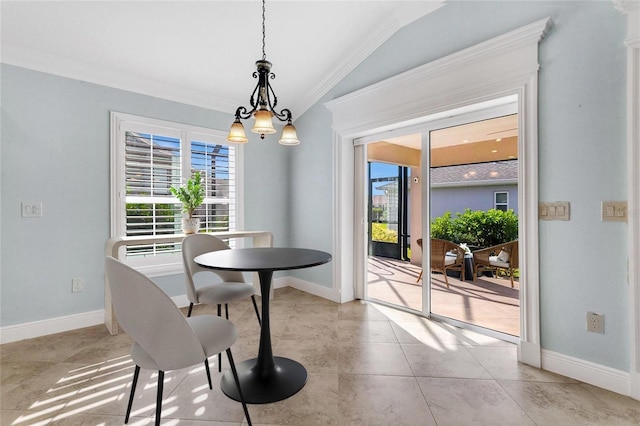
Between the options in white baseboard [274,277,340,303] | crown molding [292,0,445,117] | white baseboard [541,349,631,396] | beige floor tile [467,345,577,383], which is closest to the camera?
white baseboard [541,349,631,396]

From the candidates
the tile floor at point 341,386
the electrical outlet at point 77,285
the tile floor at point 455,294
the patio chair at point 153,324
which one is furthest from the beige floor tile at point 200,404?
the tile floor at point 455,294

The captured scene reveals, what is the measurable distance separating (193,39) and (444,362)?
348 centimetres

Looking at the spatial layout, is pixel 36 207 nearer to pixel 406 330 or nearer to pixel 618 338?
pixel 406 330

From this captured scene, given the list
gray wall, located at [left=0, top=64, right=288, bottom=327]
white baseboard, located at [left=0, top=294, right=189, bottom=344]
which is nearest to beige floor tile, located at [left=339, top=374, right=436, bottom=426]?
white baseboard, located at [left=0, top=294, right=189, bottom=344]

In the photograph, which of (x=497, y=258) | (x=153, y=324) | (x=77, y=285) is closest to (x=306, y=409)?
(x=153, y=324)

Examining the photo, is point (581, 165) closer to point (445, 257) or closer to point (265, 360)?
point (445, 257)

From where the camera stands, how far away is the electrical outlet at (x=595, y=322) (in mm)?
1950

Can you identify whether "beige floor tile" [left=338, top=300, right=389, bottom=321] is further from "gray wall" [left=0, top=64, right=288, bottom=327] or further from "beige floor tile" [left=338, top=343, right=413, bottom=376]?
"gray wall" [left=0, top=64, right=288, bottom=327]

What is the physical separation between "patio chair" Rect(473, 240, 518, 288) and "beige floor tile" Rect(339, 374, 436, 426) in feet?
4.71

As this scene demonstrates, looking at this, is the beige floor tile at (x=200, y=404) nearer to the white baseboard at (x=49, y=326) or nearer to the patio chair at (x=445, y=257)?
the white baseboard at (x=49, y=326)

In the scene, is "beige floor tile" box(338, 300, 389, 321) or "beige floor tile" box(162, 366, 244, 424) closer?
"beige floor tile" box(162, 366, 244, 424)

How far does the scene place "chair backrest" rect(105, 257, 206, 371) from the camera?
→ 1270 millimetres

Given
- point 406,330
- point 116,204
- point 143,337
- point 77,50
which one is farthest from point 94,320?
point 406,330

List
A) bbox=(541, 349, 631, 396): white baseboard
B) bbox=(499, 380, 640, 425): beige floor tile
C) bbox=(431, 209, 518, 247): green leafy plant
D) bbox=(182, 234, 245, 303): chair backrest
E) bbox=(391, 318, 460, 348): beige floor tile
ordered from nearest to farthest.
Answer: bbox=(499, 380, 640, 425): beige floor tile
bbox=(541, 349, 631, 396): white baseboard
bbox=(182, 234, 245, 303): chair backrest
bbox=(391, 318, 460, 348): beige floor tile
bbox=(431, 209, 518, 247): green leafy plant
